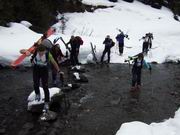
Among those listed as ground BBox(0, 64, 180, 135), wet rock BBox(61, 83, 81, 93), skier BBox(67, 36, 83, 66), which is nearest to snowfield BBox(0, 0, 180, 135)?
ground BBox(0, 64, 180, 135)

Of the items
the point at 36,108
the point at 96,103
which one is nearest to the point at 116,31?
the point at 96,103

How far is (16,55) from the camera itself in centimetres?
1891

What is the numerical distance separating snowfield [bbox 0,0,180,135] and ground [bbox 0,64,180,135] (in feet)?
3.94

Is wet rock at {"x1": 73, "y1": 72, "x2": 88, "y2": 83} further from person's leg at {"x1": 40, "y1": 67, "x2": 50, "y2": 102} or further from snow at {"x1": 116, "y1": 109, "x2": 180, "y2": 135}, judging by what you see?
snow at {"x1": 116, "y1": 109, "x2": 180, "y2": 135}

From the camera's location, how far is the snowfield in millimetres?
11044

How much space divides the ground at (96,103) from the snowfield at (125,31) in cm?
120

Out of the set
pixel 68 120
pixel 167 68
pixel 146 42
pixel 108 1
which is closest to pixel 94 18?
pixel 108 1

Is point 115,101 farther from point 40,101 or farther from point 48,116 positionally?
point 48,116

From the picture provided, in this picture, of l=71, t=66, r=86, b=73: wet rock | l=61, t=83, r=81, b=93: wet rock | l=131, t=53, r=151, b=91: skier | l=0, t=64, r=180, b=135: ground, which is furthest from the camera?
l=71, t=66, r=86, b=73: wet rock

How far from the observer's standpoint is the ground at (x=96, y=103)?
1121 centimetres

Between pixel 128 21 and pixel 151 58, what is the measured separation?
13960 millimetres

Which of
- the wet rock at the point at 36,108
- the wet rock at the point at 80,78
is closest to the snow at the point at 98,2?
the wet rock at the point at 80,78

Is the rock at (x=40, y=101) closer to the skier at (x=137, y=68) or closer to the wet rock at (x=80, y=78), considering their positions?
the wet rock at (x=80, y=78)

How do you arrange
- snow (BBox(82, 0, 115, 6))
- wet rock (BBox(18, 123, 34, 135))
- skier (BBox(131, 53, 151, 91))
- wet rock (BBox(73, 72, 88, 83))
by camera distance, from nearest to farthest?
wet rock (BBox(18, 123, 34, 135)), skier (BBox(131, 53, 151, 91)), wet rock (BBox(73, 72, 88, 83)), snow (BBox(82, 0, 115, 6))
